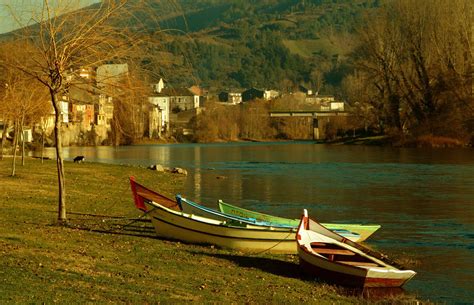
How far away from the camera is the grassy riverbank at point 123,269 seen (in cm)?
1416

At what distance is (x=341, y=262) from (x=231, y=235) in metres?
4.03

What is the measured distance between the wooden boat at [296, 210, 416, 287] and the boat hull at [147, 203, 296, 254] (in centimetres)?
182

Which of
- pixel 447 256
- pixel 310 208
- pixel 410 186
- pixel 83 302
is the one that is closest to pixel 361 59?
pixel 410 186

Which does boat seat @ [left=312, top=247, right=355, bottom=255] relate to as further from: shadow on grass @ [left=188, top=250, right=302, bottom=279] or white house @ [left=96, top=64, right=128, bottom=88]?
white house @ [left=96, top=64, right=128, bottom=88]

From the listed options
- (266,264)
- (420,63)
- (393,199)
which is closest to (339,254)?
(266,264)

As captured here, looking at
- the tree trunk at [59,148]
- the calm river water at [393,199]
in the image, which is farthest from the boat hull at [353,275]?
the tree trunk at [59,148]

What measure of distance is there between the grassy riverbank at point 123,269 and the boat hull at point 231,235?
342mm

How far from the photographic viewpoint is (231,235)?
833 inches

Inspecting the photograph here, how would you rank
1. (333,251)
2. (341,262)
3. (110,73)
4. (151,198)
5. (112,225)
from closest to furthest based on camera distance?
(341,262)
(333,251)
(110,73)
(112,225)
(151,198)

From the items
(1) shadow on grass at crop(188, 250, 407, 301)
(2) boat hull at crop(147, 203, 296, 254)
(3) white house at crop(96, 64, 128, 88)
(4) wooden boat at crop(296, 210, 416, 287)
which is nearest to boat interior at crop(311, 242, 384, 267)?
(4) wooden boat at crop(296, 210, 416, 287)

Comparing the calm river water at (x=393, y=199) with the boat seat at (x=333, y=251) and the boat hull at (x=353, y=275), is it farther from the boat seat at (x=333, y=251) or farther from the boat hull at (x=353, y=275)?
the boat seat at (x=333, y=251)

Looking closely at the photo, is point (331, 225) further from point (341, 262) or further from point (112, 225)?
point (112, 225)

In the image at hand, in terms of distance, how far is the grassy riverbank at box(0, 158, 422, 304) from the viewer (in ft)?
46.5

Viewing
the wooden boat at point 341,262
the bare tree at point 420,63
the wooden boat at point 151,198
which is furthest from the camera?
the bare tree at point 420,63
